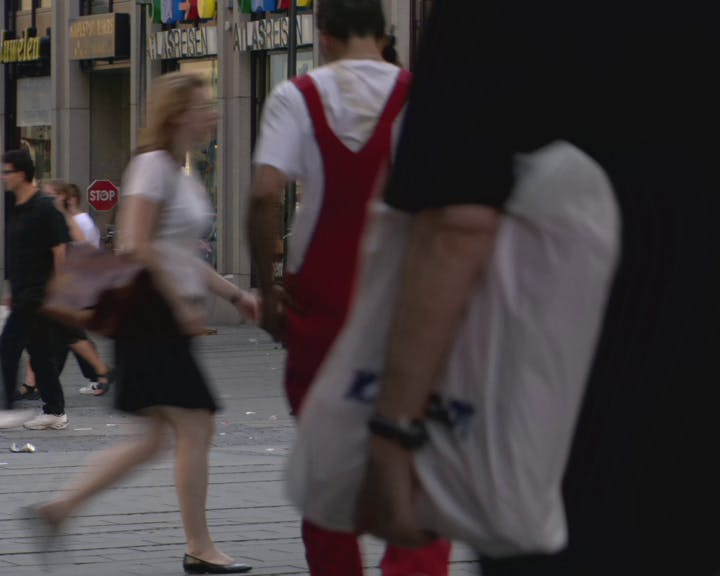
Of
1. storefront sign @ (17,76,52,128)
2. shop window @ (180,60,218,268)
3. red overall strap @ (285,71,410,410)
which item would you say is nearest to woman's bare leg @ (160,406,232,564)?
red overall strap @ (285,71,410,410)

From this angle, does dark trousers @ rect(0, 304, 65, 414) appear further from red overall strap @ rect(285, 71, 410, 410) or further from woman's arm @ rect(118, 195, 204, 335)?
red overall strap @ rect(285, 71, 410, 410)

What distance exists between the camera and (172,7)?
3316cm

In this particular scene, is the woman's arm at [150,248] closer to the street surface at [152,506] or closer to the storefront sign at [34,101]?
the street surface at [152,506]

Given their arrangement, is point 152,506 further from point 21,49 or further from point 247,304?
point 21,49

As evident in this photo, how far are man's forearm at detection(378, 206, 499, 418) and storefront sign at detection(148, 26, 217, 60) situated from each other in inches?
1182

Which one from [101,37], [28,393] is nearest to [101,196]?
[101,37]

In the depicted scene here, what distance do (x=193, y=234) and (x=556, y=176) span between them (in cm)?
426

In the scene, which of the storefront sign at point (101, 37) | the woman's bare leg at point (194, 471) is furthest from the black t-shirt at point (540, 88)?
the storefront sign at point (101, 37)

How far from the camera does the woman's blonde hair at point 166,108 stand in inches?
265

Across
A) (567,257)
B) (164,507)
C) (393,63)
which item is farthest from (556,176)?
(164,507)

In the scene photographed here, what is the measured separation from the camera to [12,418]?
12930mm

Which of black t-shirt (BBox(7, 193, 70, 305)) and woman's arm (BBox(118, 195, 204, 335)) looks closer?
woman's arm (BBox(118, 195, 204, 335))

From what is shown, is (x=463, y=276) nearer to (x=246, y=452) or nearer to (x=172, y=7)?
(x=246, y=452)

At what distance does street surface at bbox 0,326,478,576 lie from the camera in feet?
23.1
